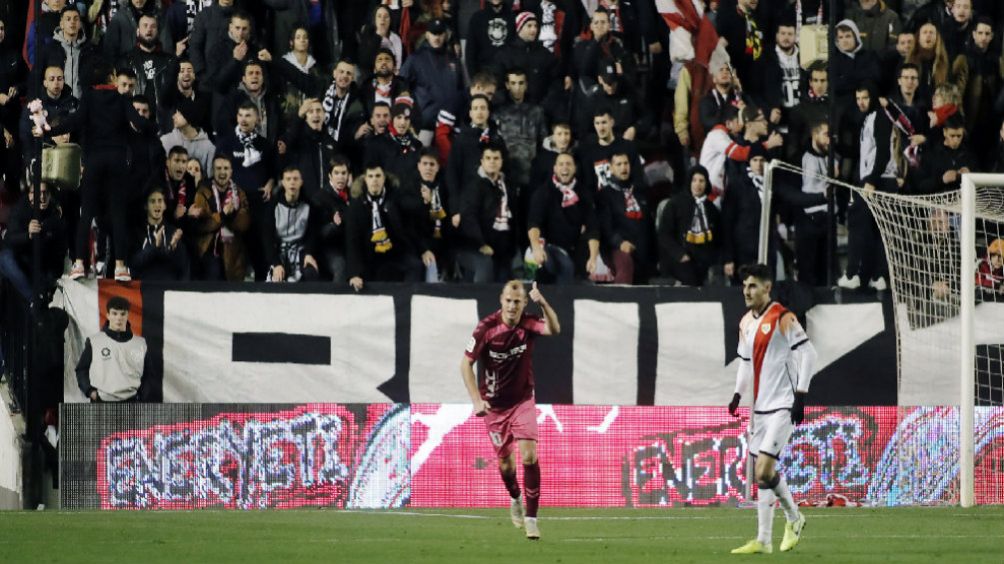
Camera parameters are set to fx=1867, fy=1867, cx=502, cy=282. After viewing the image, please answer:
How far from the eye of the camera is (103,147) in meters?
18.2

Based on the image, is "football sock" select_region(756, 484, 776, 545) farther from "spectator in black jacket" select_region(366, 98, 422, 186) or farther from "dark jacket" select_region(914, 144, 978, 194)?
"dark jacket" select_region(914, 144, 978, 194)

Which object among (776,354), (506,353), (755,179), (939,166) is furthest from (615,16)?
(776,354)

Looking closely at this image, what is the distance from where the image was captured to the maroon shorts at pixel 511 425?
13992 millimetres

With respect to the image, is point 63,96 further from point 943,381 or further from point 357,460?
point 943,381

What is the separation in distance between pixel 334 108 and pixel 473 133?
59.7 inches

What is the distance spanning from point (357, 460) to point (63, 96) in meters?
4.65

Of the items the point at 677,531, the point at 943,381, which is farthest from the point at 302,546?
the point at 943,381

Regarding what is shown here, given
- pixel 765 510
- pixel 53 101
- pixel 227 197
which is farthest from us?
pixel 227 197

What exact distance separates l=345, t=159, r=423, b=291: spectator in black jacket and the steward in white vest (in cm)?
232

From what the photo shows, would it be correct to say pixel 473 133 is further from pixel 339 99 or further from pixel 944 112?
pixel 944 112

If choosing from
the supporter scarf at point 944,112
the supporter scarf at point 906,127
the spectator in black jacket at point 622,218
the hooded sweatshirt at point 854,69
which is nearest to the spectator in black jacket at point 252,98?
the spectator in black jacket at point 622,218

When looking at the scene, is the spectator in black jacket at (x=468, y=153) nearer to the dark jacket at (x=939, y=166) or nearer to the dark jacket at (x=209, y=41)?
the dark jacket at (x=209, y=41)

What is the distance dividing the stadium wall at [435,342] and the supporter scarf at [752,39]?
3.07 meters

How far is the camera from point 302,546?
1242 centimetres
